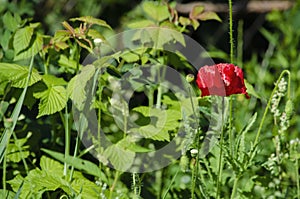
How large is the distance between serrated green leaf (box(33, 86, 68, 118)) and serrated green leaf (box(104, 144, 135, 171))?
139mm

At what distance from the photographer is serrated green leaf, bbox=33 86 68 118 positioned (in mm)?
1376

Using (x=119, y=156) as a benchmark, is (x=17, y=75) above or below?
above

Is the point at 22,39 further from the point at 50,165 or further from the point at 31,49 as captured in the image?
the point at 50,165

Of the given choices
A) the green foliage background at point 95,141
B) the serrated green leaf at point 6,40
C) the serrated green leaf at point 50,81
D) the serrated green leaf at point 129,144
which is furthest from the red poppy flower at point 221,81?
the serrated green leaf at point 6,40

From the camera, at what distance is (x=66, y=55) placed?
5.41 ft

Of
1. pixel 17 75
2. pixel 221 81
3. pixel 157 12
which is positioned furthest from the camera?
pixel 157 12

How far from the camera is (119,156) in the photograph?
141cm

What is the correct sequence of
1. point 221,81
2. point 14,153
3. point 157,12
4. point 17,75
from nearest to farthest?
point 221,81 < point 17,75 < point 14,153 < point 157,12

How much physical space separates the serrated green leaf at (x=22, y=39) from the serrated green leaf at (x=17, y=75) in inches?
4.2

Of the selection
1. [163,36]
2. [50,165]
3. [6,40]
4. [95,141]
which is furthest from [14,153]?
[163,36]

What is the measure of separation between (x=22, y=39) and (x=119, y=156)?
0.36m

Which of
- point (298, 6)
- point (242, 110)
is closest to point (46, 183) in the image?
point (242, 110)

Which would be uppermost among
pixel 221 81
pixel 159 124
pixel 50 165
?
pixel 221 81

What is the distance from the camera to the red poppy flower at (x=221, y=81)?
50.4 inches
